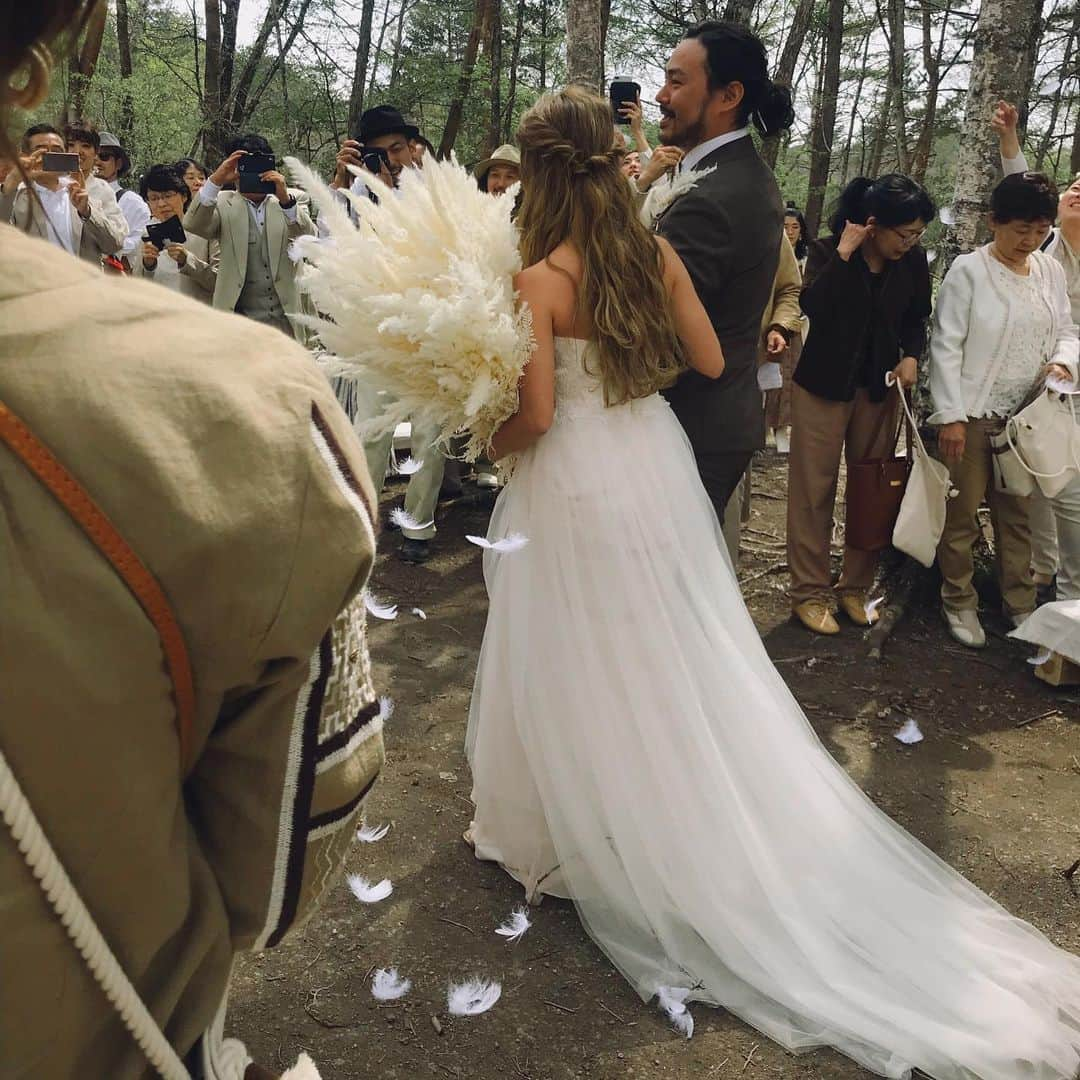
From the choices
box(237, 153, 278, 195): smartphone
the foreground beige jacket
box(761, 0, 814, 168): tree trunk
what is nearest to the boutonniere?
the foreground beige jacket

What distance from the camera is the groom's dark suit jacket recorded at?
3.46 metres

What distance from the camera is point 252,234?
255 inches

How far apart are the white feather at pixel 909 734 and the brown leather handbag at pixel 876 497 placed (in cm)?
121

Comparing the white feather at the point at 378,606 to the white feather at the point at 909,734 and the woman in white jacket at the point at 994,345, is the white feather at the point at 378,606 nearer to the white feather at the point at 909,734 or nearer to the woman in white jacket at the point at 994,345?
the white feather at the point at 909,734

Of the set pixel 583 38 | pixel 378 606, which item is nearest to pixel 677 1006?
pixel 378 606

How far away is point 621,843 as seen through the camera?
2869 mm

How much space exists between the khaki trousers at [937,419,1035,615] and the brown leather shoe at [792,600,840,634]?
67cm

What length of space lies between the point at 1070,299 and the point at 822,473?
169cm

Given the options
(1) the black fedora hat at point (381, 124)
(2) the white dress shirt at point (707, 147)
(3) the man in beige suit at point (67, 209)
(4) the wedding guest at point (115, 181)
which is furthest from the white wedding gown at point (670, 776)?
(4) the wedding guest at point (115, 181)

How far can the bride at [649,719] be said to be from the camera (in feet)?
9.00

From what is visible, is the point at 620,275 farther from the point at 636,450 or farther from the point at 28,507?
the point at 28,507

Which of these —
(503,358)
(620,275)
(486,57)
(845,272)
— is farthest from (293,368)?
(486,57)

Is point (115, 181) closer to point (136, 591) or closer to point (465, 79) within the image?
point (465, 79)

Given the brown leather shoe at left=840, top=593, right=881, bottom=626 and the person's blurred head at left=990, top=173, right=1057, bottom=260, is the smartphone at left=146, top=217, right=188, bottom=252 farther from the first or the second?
the person's blurred head at left=990, top=173, right=1057, bottom=260
